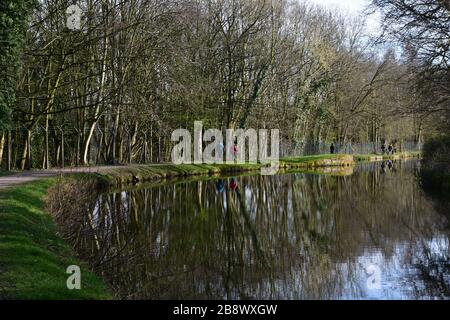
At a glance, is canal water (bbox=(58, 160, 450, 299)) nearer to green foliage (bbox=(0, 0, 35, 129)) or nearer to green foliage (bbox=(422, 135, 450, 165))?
green foliage (bbox=(422, 135, 450, 165))

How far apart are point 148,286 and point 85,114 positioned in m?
22.1

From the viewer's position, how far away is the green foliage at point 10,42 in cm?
1555

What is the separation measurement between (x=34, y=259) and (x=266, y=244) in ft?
19.3

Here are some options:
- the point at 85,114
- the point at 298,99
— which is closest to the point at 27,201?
the point at 85,114

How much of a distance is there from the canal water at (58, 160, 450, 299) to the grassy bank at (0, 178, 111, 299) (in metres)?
0.69

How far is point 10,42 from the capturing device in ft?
52.2

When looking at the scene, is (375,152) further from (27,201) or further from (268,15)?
(27,201)

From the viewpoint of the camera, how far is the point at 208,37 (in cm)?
3553
